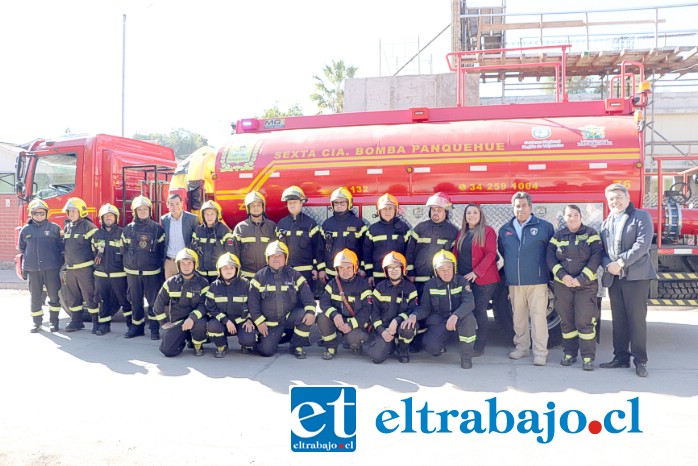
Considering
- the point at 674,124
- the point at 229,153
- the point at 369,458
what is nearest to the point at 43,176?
the point at 229,153

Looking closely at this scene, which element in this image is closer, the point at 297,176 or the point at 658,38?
the point at 297,176

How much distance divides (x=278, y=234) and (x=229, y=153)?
1583 millimetres

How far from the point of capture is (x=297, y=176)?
7.25 meters

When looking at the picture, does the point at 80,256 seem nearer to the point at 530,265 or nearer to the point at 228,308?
the point at 228,308

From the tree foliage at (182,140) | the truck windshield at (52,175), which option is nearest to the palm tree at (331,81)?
the truck windshield at (52,175)

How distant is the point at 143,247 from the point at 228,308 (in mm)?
1601

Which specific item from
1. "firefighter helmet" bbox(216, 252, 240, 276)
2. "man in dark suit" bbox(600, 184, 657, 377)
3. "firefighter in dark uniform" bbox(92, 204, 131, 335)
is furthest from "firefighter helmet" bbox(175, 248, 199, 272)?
"man in dark suit" bbox(600, 184, 657, 377)

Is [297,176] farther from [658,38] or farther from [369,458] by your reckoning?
[658,38]

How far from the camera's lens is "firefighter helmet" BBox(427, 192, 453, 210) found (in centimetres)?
628

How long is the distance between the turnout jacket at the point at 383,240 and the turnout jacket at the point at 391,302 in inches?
16.7

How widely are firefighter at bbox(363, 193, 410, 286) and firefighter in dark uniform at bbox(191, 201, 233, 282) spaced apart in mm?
1791

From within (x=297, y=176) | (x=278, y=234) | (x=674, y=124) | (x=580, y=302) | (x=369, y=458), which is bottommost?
(x=369, y=458)

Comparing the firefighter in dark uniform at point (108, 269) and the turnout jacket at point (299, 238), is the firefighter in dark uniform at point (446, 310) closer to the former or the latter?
the turnout jacket at point (299, 238)

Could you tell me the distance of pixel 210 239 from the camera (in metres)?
6.99
